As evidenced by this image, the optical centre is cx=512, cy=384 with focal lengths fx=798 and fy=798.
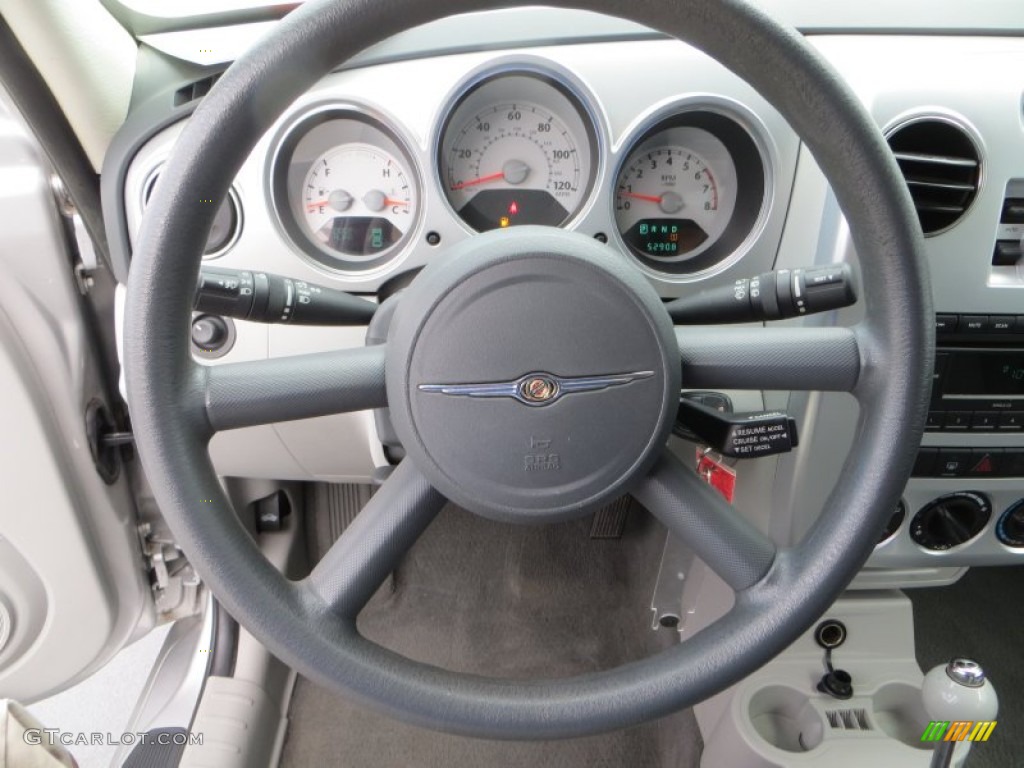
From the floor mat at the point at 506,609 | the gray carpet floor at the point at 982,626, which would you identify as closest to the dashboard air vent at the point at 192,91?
the floor mat at the point at 506,609

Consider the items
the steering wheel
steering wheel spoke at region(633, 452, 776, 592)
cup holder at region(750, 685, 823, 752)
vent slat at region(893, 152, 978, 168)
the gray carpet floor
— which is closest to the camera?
the steering wheel

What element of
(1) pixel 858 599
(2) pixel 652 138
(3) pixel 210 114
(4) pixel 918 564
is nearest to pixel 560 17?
(2) pixel 652 138

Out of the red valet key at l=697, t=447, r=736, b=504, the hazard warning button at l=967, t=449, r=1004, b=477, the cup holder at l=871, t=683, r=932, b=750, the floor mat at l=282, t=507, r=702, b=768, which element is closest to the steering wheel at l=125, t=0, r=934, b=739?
the red valet key at l=697, t=447, r=736, b=504

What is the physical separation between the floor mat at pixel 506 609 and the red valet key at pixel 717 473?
1.95ft

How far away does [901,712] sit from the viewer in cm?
129

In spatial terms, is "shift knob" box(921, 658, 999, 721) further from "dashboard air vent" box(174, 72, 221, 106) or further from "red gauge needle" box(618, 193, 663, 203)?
"dashboard air vent" box(174, 72, 221, 106)

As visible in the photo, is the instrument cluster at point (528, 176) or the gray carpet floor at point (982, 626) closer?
the instrument cluster at point (528, 176)

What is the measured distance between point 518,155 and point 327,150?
24 centimetres

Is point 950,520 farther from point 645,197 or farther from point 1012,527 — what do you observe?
point 645,197

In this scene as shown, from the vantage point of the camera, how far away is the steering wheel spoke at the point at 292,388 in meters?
0.64

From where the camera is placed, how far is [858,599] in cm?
130

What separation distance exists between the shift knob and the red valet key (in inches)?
15.5

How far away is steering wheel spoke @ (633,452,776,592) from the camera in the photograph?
2.33 feet

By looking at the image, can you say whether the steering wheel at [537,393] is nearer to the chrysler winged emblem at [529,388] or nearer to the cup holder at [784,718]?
the chrysler winged emblem at [529,388]
